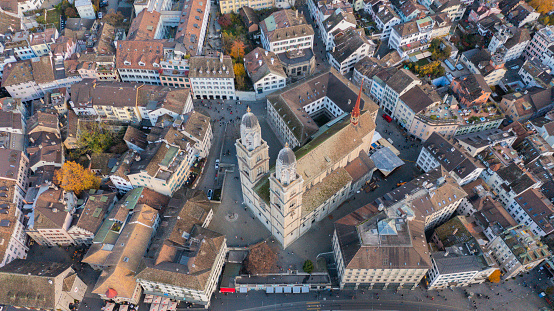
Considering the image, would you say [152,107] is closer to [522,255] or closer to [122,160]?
[122,160]

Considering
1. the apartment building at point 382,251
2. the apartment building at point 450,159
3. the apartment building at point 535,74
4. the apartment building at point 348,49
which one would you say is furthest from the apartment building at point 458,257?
the apartment building at point 535,74

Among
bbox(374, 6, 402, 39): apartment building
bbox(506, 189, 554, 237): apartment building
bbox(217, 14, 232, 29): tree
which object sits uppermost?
bbox(374, 6, 402, 39): apartment building

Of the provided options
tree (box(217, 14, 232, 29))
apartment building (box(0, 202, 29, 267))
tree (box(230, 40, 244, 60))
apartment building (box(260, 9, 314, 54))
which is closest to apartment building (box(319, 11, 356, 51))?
apartment building (box(260, 9, 314, 54))

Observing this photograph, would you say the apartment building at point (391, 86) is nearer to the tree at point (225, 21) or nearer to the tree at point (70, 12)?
the tree at point (225, 21)

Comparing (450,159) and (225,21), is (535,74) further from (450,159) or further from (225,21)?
(225,21)

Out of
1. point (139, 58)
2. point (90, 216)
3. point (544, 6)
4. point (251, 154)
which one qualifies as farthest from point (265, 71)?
point (544, 6)

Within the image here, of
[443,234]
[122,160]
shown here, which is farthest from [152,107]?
[443,234]

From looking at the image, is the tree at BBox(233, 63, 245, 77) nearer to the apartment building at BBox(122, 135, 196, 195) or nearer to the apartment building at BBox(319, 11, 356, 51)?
the apartment building at BBox(122, 135, 196, 195)
